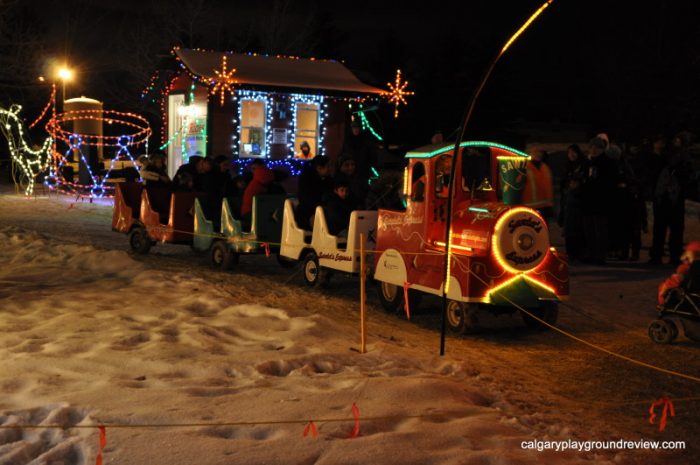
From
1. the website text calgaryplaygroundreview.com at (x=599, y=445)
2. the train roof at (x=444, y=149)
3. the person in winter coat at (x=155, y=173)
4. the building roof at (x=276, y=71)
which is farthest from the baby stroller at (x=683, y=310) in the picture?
the building roof at (x=276, y=71)

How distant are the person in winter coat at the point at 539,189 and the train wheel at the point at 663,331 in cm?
252

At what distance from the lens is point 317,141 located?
24125 mm

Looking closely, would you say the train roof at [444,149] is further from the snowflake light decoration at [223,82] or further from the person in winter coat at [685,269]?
the snowflake light decoration at [223,82]

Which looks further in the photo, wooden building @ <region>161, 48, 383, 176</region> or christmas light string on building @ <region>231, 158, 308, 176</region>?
christmas light string on building @ <region>231, 158, 308, 176</region>

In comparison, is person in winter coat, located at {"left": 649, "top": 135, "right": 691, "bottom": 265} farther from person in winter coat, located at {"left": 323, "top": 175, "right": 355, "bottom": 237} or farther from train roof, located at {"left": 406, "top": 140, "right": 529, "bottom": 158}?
person in winter coat, located at {"left": 323, "top": 175, "right": 355, "bottom": 237}

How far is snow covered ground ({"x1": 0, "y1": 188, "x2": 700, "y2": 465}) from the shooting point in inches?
196

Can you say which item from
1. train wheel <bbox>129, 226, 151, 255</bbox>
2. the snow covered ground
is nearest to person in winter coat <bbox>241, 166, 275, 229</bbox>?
the snow covered ground

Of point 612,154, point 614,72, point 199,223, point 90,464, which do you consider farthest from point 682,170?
point 614,72

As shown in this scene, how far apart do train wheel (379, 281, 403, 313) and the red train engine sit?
1cm

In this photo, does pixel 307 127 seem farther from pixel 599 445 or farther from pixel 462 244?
pixel 599 445

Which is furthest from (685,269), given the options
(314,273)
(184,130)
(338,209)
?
(184,130)

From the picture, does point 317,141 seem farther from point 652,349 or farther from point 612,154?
point 652,349

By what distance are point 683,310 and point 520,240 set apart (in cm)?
166

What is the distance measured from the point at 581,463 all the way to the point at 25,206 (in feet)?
64.9
